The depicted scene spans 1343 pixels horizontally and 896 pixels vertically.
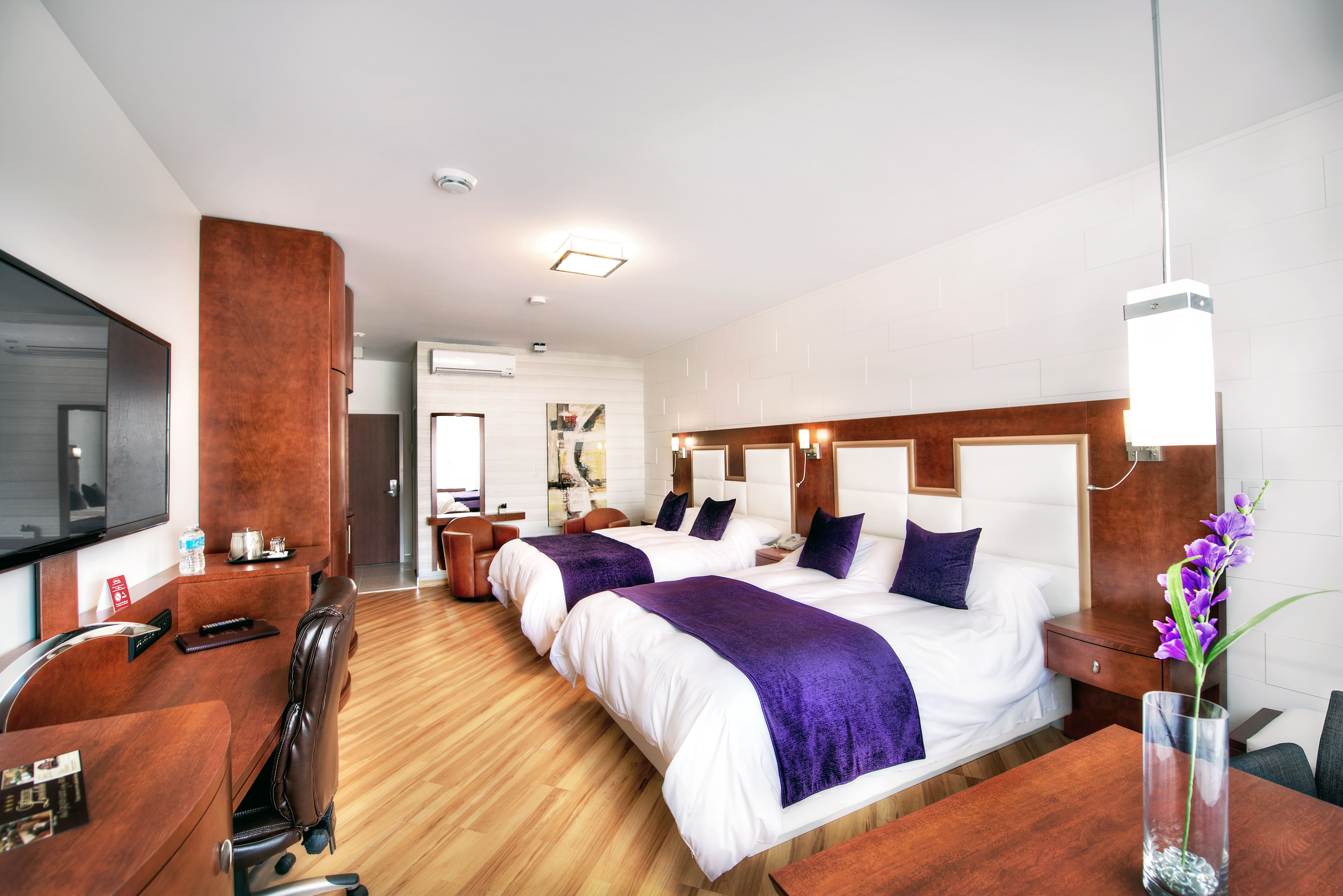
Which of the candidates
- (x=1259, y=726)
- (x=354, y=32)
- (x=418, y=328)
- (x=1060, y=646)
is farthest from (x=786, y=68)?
(x=418, y=328)

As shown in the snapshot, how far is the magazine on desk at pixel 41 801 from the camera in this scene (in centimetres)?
75

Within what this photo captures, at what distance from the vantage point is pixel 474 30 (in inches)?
71.2

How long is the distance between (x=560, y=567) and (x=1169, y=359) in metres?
3.66

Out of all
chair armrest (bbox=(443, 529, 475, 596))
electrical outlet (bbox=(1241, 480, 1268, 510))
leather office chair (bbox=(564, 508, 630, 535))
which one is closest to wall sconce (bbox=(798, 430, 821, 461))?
electrical outlet (bbox=(1241, 480, 1268, 510))

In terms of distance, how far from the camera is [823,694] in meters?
2.15

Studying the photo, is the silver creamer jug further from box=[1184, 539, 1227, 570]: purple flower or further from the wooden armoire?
box=[1184, 539, 1227, 570]: purple flower

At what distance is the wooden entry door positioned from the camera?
7.64m

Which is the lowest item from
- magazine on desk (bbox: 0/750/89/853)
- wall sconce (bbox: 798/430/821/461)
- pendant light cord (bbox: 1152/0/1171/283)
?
magazine on desk (bbox: 0/750/89/853)

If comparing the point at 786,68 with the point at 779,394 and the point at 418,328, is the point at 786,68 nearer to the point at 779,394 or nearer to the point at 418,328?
the point at 779,394

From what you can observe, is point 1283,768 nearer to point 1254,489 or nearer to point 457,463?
point 1254,489

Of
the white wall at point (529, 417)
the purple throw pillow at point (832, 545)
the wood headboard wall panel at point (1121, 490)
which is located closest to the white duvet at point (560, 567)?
the purple throw pillow at point (832, 545)

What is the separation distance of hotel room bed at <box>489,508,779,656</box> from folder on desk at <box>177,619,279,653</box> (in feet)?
Answer: 5.16

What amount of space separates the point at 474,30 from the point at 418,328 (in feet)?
15.3

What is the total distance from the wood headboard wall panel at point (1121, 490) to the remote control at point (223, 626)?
3794 millimetres
